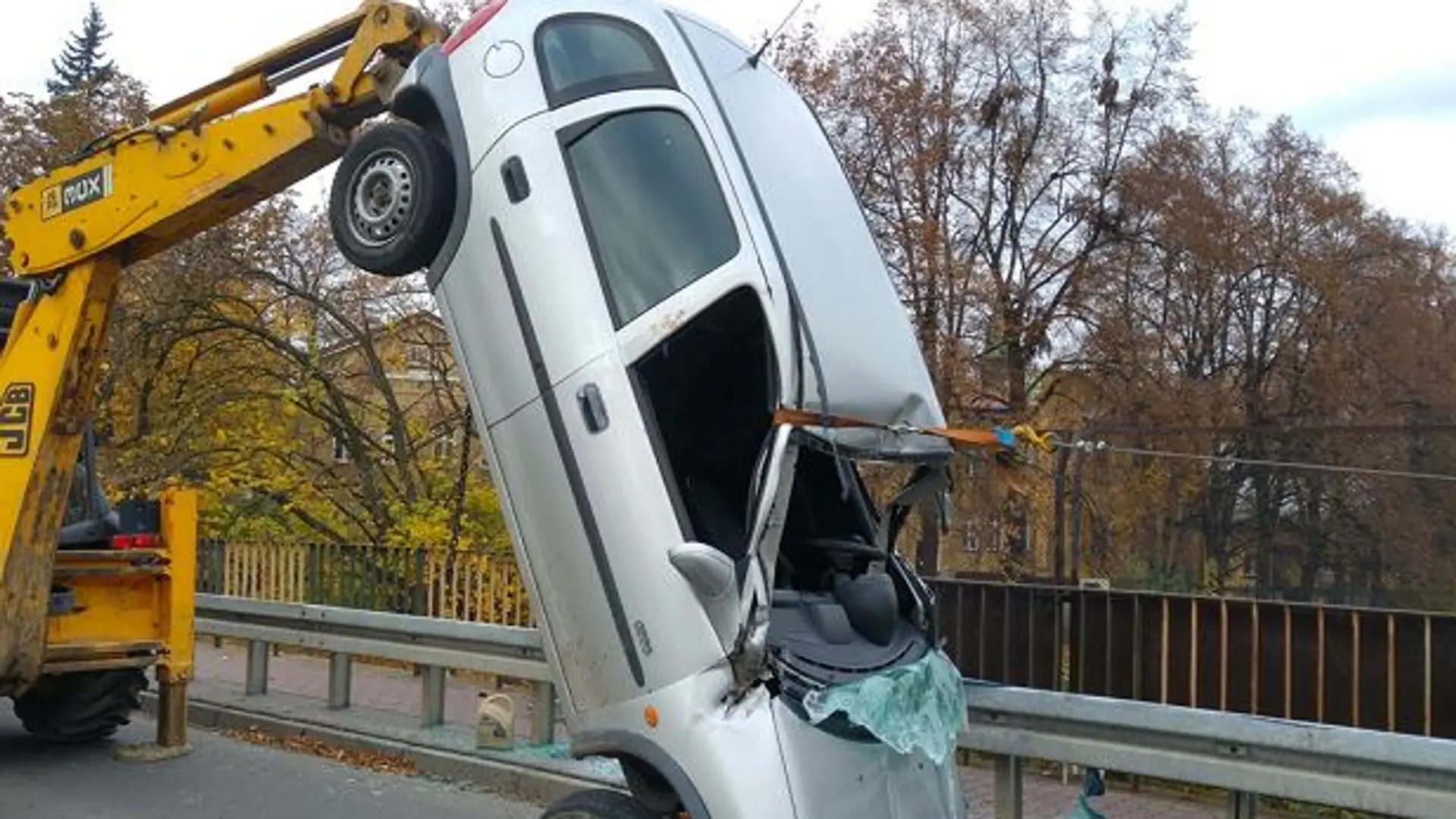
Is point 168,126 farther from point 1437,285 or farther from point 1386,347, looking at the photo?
point 1437,285

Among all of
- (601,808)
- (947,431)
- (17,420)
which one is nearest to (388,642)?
(17,420)

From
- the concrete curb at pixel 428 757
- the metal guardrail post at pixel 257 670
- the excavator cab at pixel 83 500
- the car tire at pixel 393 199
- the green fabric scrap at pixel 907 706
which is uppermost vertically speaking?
the car tire at pixel 393 199

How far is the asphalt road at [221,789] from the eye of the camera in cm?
718

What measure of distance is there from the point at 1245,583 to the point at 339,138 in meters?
23.9

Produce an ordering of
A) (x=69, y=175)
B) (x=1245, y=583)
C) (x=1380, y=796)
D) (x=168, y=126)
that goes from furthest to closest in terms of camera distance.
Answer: (x=1245, y=583), (x=69, y=175), (x=168, y=126), (x=1380, y=796)

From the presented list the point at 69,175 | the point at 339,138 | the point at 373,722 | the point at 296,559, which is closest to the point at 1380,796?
the point at 339,138

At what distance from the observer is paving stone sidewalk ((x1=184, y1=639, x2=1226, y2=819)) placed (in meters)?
7.27

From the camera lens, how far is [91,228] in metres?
7.56

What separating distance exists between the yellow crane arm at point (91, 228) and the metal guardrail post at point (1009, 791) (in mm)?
4226

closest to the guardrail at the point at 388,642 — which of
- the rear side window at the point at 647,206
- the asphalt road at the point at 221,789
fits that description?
the asphalt road at the point at 221,789

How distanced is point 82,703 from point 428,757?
2303 millimetres

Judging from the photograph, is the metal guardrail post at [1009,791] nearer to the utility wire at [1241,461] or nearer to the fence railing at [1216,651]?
the utility wire at [1241,461]

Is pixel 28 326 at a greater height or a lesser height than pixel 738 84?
lesser

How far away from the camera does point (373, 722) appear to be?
8938 mm
